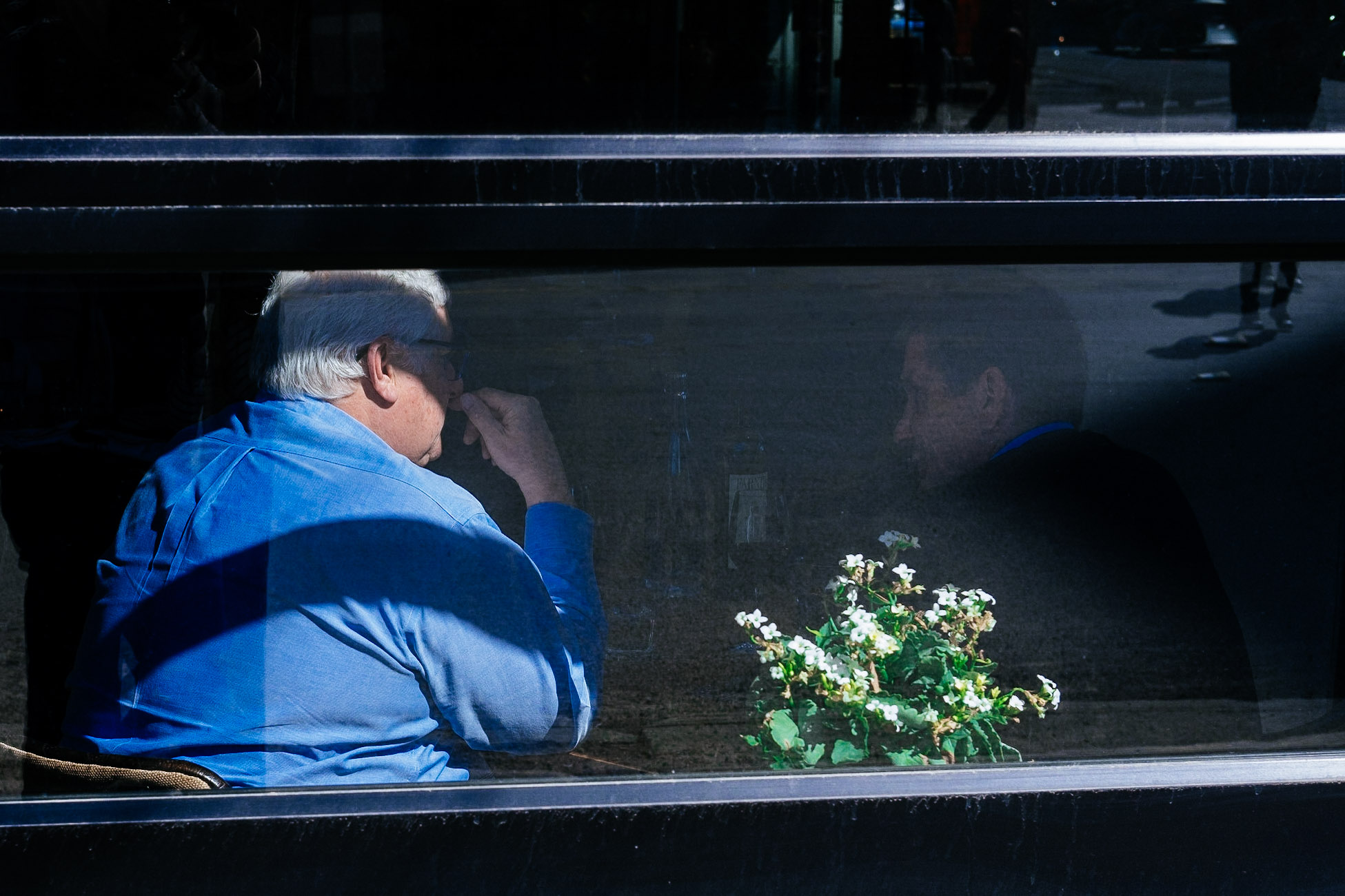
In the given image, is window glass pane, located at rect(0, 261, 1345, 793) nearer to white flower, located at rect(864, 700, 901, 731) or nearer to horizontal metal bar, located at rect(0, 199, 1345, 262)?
white flower, located at rect(864, 700, 901, 731)

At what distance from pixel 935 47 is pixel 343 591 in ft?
3.59

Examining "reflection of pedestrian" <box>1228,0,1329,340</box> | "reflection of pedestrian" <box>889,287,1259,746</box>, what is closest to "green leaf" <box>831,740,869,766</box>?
"reflection of pedestrian" <box>889,287,1259,746</box>

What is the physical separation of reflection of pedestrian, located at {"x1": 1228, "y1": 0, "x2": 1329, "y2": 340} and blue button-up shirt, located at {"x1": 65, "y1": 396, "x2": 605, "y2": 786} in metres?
0.80

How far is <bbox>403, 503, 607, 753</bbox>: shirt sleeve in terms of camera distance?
1.10 metres

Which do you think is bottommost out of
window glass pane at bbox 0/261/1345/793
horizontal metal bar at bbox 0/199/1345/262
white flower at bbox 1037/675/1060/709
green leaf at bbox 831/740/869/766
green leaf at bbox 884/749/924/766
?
green leaf at bbox 884/749/924/766

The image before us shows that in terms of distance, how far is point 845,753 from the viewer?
3.66 feet

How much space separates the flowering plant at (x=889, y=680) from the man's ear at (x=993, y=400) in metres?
0.14

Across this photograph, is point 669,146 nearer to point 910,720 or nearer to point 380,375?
point 380,375

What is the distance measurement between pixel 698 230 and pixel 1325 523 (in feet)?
2.31

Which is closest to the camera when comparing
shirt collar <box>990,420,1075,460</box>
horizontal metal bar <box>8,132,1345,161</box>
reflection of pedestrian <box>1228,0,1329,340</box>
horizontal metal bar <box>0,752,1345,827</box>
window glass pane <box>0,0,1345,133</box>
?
horizontal metal bar <box>8,132,1345,161</box>

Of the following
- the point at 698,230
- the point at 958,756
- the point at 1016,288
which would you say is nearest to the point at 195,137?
the point at 698,230

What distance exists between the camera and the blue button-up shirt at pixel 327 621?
1.08 m

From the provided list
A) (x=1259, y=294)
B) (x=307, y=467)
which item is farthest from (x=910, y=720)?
(x=307, y=467)

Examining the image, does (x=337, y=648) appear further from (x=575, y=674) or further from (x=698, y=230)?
(x=698, y=230)
